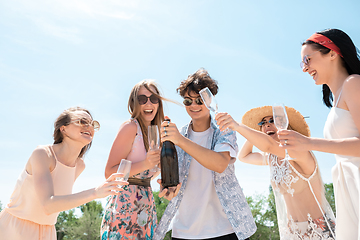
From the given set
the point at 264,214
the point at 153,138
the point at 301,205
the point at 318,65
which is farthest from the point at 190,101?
the point at 264,214

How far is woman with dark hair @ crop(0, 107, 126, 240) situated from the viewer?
389 centimetres

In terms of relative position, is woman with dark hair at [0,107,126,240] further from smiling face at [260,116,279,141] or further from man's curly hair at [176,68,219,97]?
smiling face at [260,116,279,141]

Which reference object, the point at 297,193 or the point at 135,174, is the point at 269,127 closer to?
the point at 297,193

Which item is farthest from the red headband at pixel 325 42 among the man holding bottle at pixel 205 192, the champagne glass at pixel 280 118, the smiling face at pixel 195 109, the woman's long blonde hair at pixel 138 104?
the woman's long blonde hair at pixel 138 104

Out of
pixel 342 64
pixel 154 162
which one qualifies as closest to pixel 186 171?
pixel 154 162

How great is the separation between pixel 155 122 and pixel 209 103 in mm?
1156

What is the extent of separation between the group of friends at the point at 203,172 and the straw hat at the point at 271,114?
34.6 inches

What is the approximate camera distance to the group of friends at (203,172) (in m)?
3.23

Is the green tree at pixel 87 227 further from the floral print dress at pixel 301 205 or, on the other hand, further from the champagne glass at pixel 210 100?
the champagne glass at pixel 210 100

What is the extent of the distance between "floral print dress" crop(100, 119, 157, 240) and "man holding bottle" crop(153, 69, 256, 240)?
20cm

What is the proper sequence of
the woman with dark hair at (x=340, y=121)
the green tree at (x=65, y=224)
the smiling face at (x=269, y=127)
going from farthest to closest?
the green tree at (x=65, y=224) < the smiling face at (x=269, y=127) < the woman with dark hair at (x=340, y=121)

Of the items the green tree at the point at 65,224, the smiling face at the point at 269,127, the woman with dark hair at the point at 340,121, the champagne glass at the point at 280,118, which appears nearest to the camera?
the woman with dark hair at the point at 340,121

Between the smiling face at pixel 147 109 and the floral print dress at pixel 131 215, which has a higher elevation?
the smiling face at pixel 147 109

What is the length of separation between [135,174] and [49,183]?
1245mm
